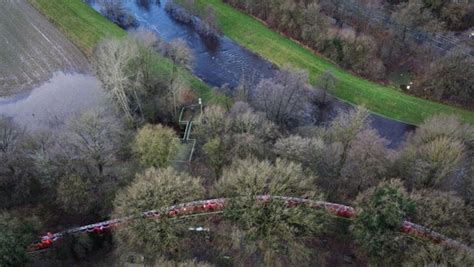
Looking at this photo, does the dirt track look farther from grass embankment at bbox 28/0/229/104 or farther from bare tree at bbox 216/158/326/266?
bare tree at bbox 216/158/326/266

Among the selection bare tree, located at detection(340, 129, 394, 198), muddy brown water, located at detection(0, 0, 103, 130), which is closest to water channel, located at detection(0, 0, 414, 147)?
muddy brown water, located at detection(0, 0, 103, 130)

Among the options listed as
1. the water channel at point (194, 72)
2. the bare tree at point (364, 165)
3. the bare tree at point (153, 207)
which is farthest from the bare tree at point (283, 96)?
the bare tree at point (153, 207)

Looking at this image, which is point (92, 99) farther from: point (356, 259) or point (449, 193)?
point (449, 193)

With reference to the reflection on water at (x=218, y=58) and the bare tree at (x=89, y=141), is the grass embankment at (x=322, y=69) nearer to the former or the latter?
the reflection on water at (x=218, y=58)

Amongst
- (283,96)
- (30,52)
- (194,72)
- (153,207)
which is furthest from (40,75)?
(153,207)

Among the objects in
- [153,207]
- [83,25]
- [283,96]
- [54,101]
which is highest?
[283,96]

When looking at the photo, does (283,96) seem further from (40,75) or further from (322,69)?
(40,75)
